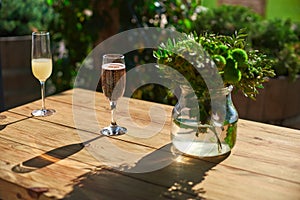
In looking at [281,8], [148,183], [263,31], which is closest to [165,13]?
[263,31]

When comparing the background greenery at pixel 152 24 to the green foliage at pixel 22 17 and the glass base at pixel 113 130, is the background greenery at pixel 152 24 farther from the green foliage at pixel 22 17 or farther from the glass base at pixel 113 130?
the glass base at pixel 113 130

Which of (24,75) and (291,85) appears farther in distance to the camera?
(24,75)

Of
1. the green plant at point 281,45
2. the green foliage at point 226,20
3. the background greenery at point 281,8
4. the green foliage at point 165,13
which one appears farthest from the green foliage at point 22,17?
the background greenery at point 281,8

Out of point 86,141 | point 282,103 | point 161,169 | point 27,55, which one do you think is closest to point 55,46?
point 27,55

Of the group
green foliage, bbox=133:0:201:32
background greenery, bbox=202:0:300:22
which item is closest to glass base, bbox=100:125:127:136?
green foliage, bbox=133:0:201:32

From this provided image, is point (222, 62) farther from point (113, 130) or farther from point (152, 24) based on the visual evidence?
point (152, 24)

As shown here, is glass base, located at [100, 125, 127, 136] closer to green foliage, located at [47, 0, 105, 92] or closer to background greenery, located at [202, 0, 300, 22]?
green foliage, located at [47, 0, 105, 92]

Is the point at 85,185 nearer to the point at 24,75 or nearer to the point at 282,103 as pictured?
the point at 282,103

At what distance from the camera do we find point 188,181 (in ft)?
3.75

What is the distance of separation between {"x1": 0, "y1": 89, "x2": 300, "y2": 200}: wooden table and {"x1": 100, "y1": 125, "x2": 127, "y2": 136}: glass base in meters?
0.02

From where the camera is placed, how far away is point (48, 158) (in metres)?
1.27

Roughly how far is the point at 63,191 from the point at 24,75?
2.62 meters

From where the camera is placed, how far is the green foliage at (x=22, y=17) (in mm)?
3541

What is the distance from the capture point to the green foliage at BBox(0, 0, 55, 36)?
3.54 meters
